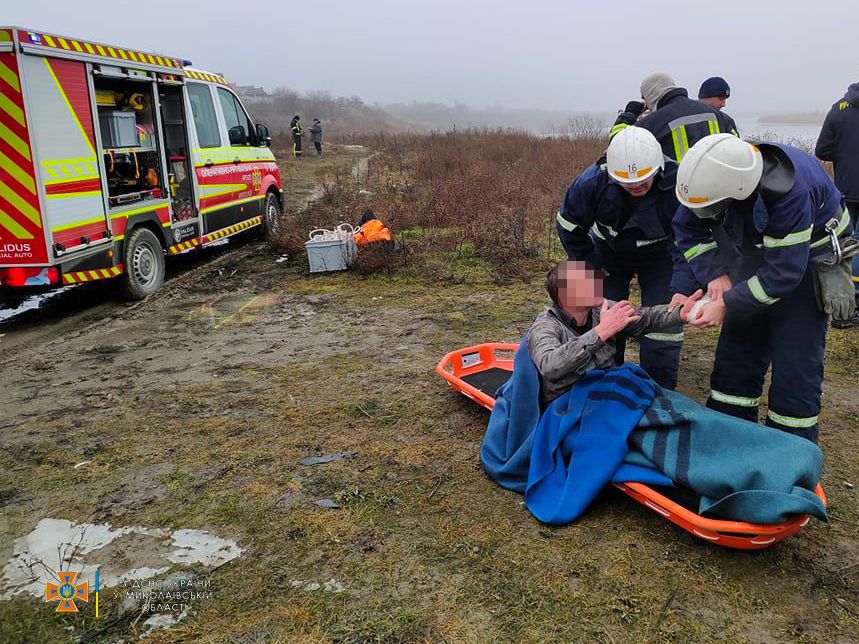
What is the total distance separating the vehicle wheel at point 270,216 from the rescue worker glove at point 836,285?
7.89 m

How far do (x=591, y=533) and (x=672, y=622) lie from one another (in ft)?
1.72

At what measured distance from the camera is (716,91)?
488 centimetres

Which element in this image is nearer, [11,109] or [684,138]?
[684,138]

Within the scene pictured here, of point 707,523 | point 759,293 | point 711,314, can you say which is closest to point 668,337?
point 711,314

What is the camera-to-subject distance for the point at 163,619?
7.25ft

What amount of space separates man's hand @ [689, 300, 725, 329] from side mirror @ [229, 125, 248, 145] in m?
7.46

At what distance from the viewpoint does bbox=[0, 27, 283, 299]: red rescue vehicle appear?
5.24 meters

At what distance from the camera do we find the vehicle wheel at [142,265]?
21.4 feet

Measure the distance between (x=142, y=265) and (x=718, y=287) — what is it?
20.0 feet

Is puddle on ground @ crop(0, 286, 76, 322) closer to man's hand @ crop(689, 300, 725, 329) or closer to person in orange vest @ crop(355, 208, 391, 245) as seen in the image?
person in orange vest @ crop(355, 208, 391, 245)

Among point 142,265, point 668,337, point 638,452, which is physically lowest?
point 638,452

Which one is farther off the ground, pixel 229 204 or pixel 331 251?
pixel 229 204

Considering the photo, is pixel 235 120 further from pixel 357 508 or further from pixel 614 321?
pixel 614 321

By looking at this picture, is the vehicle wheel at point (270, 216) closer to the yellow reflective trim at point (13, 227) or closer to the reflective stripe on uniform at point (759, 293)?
the yellow reflective trim at point (13, 227)
